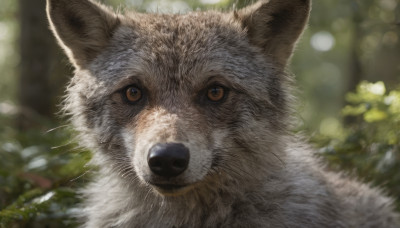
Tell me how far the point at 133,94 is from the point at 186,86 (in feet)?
1.98

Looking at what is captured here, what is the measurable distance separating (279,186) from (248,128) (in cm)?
A: 79

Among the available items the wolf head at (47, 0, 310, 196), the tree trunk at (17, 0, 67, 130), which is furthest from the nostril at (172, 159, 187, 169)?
the tree trunk at (17, 0, 67, 130)

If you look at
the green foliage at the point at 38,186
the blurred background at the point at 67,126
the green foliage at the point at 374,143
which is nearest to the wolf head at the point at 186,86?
Answer: the blurred background at the point at 67,126

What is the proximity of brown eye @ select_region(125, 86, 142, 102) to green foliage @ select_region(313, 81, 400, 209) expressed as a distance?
2.90m

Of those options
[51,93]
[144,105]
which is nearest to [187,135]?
[144,105]

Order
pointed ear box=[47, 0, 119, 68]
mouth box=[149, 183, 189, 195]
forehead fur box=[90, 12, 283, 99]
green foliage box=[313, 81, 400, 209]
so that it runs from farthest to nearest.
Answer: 1. green foliage box=[313, 81, 400, 209]
2. pointed ear box=[47, 0, 119, 68]
3. forehead fur box=[90, 12, 283, 99]
4. mouth box=[149, 183, 189, 195]

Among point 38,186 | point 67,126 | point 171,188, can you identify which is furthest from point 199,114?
point 38,186

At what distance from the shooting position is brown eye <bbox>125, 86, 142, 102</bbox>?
5.19 metres

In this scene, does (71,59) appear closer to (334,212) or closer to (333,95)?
(334,212)

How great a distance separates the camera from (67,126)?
20.5 ft

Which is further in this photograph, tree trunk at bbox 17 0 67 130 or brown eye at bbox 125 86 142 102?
tree trunk at bbox 17 0 67 130

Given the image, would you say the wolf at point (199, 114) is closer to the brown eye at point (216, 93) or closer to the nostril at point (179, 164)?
the brown eye at point (216, 93)

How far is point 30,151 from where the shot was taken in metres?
7.95

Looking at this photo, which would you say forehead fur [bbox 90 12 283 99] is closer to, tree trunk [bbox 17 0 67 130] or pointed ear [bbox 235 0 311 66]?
pointed ear [bbox 235 0 311 66]
